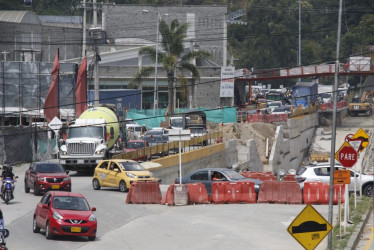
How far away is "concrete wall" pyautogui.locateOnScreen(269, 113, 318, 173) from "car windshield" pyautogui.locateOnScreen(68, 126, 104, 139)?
25.4 metres

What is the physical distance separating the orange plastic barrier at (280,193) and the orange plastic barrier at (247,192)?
0.87 feet

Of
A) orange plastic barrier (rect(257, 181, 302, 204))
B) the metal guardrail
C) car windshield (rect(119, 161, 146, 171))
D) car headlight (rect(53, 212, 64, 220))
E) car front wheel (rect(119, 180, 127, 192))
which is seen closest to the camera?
car headlight (rect(53, 212, 64, 220))

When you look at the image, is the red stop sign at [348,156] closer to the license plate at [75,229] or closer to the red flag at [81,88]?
the license plate at [75,229]

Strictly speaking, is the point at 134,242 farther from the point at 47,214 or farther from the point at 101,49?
the point at 101,49

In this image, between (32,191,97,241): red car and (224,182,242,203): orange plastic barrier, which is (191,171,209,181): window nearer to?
(224,182,242,203): orange plastic barrier

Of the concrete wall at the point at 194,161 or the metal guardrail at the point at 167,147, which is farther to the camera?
the metal guardrail at the point at 167,147

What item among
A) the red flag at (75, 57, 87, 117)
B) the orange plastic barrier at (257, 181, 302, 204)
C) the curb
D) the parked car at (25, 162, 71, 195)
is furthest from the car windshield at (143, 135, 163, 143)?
the curb

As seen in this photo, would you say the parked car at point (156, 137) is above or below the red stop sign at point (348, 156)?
below

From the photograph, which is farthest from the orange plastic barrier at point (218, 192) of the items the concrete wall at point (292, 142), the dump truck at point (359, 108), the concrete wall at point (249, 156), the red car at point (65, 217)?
the dump truck at point (359, 108)

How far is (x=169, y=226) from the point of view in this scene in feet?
82.0

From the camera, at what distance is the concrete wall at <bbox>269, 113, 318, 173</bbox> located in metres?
67.1

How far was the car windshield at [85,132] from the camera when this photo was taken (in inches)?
1652

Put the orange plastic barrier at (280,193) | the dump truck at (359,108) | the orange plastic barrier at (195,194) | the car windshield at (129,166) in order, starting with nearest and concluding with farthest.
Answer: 1. the orange plastic barrier at (280,193)
2. the orange plastic barrier at (195,194)
3. the car windshield at (129,166)
4. the dump truck at (359,108)

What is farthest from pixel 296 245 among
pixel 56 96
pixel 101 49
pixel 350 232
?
pixel 101 49
